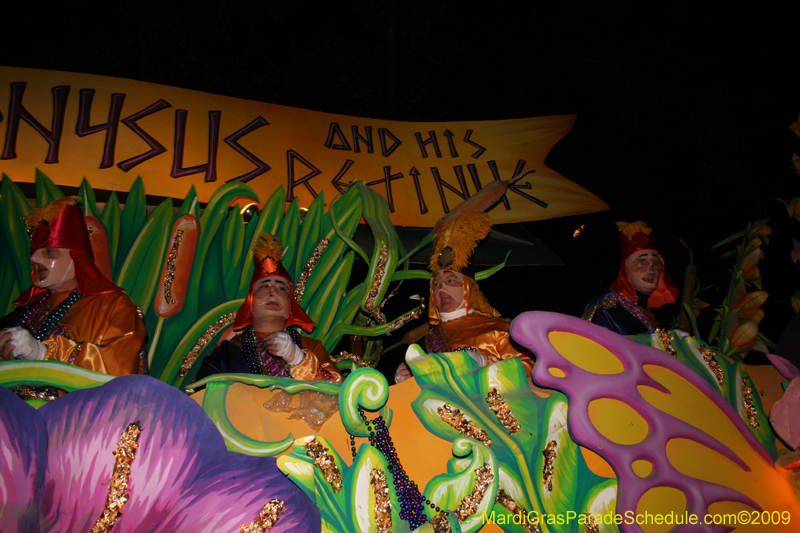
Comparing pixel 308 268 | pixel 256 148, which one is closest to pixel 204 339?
pixel 308 268

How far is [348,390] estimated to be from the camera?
168cm

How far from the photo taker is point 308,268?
3.26 metres

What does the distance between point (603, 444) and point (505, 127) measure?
339 cm

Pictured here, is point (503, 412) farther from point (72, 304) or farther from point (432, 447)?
point (72, 304)

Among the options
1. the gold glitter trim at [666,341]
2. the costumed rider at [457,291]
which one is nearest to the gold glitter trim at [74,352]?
the costumed rider at [457,291]

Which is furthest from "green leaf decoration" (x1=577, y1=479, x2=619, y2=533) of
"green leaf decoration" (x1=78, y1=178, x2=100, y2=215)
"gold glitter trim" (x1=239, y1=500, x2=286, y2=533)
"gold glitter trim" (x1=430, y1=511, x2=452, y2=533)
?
"green leaf decoration" (x1=78, y1=178, x2=100, y2=215)

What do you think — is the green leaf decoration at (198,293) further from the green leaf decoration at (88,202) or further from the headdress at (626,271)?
the headdress at (626,271)

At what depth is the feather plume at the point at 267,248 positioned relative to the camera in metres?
2.91

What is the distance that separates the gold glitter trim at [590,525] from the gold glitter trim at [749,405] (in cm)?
75

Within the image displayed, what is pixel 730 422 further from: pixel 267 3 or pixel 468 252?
pixel 267 3

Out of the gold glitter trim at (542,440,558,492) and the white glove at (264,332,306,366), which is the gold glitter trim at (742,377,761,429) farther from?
the white glove at (264,332,306,366)

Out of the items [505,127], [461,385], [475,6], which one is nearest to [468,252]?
[461,385]

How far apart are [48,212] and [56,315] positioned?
0.45 metres

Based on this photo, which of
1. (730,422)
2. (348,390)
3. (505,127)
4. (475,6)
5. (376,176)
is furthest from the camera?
(475,6)
